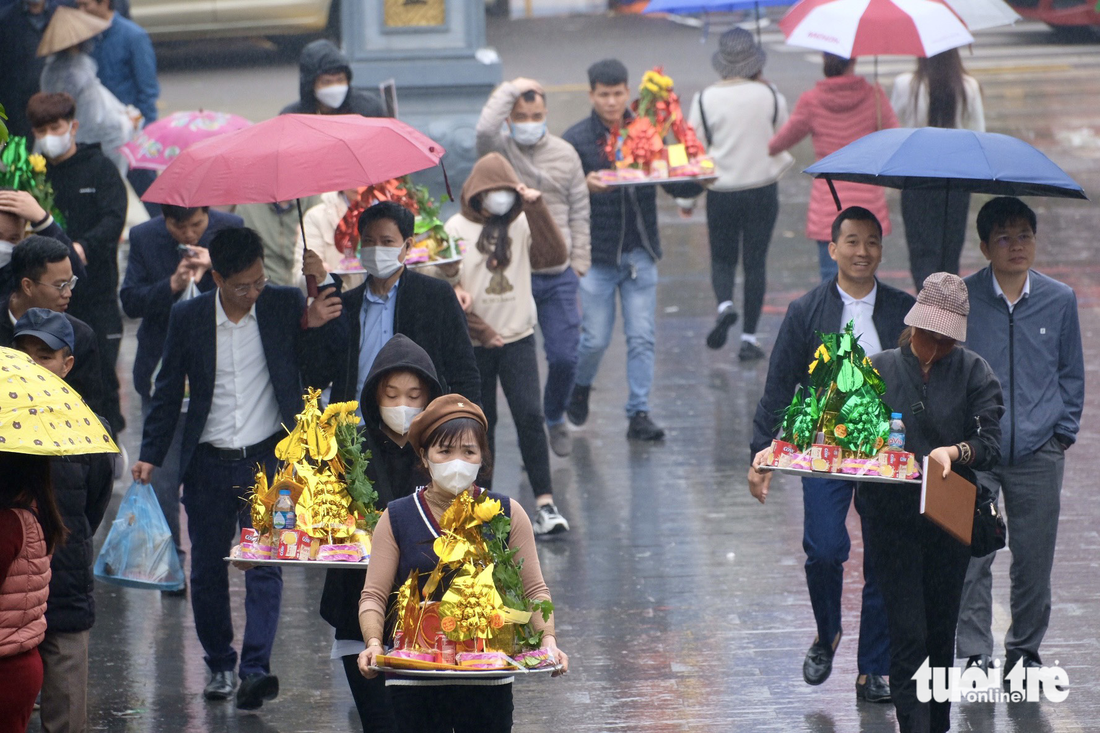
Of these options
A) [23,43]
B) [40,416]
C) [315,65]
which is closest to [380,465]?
[40,416]

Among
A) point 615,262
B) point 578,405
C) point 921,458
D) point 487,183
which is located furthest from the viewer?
point 578,405

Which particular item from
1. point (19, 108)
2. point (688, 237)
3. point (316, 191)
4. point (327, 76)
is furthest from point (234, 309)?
point (688, 237)

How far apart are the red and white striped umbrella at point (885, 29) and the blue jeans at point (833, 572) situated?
2837mm

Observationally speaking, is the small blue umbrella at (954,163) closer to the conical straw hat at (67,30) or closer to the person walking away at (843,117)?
the person walking away at (843,117)

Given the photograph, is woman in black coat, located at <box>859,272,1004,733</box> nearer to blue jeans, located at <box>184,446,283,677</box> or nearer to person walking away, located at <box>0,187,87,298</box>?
blue jeans, located at <box>184,446,283,677</box>

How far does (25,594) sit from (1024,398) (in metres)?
3.81

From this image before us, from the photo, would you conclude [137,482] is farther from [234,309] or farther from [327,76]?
[327,76]

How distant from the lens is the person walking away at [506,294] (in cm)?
789

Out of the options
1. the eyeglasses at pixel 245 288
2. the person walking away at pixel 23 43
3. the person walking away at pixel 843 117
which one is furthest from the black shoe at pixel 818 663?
the person walking away at pixel 23 43

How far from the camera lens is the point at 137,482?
6379 mm

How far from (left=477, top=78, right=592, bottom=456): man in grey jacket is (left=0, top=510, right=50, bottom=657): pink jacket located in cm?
440

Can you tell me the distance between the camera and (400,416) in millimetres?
5246

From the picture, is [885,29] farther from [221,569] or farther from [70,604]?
[70,604]

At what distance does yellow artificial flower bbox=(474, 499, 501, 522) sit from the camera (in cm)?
441
